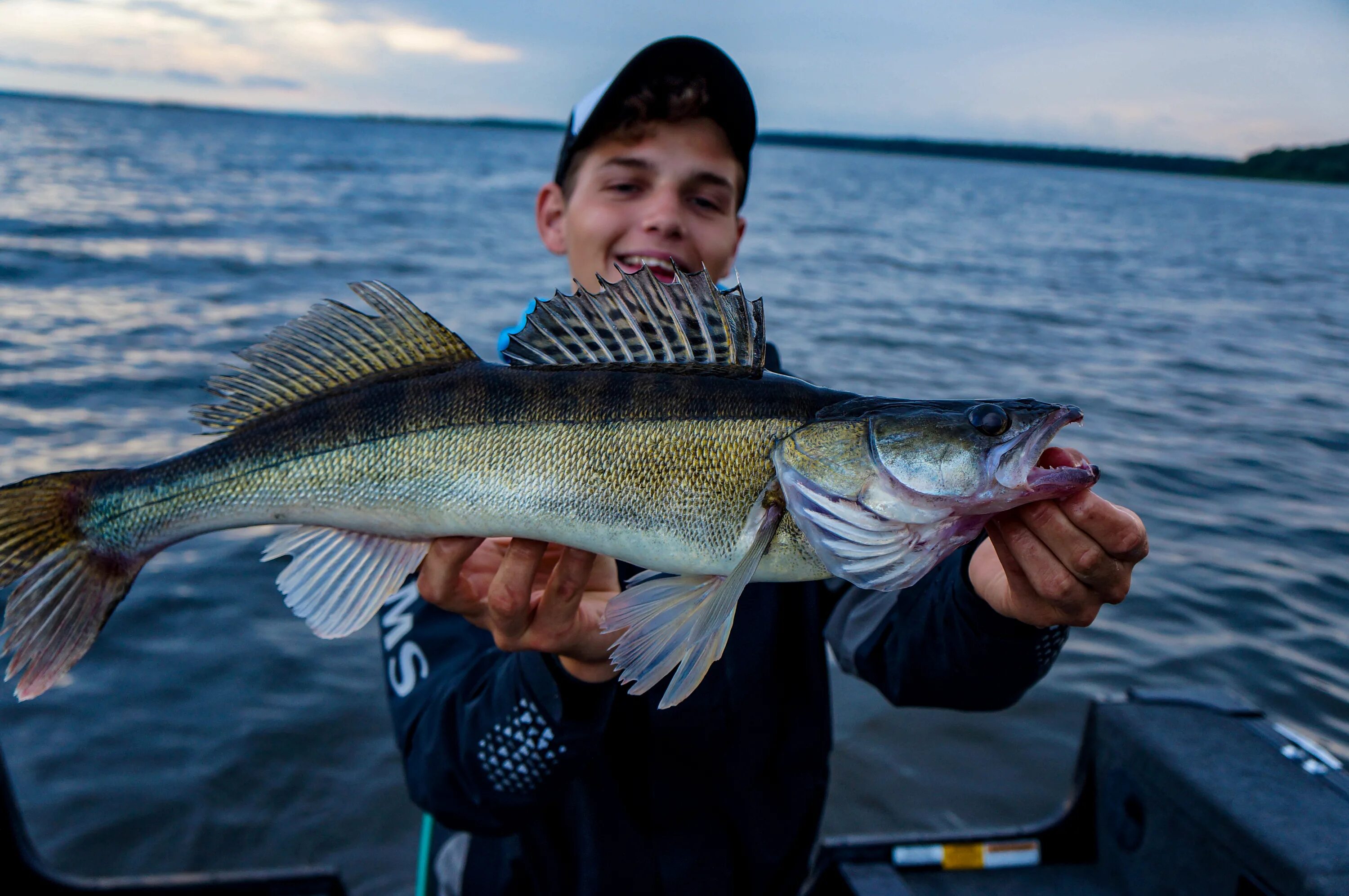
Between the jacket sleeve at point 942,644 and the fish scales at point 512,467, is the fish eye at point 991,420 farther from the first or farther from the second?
the jacket sleeve at point 942,644

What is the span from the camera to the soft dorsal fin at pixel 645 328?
6.78ft

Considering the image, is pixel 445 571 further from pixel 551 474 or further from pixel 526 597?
pixel 551 474

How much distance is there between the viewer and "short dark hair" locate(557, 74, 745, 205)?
11.4ft

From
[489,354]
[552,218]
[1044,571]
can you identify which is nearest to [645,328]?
[1044,571]

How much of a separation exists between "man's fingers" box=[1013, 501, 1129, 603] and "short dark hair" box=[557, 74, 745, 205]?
2.37 m

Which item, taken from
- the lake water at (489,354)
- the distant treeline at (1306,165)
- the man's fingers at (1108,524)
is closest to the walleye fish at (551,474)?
the man's fingers at (1108,524)

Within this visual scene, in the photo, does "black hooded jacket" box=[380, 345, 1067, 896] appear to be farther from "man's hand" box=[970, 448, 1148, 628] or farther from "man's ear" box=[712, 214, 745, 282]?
"man's ear" box=[712, 214, 745, 282]

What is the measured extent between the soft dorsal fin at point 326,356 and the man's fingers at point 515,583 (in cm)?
50

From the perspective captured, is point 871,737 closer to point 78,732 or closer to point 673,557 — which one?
point 673,557

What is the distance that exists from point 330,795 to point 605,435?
A: 13.7 ft

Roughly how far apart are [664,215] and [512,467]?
1753 millimetres

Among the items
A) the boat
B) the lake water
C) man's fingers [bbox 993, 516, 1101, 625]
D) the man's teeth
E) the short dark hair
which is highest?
the short dark hair

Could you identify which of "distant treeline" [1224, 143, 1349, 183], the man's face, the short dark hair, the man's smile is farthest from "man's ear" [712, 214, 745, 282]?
"distant treeline" [1224, 143, 1349, 183]

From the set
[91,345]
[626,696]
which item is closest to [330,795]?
[626,696]
